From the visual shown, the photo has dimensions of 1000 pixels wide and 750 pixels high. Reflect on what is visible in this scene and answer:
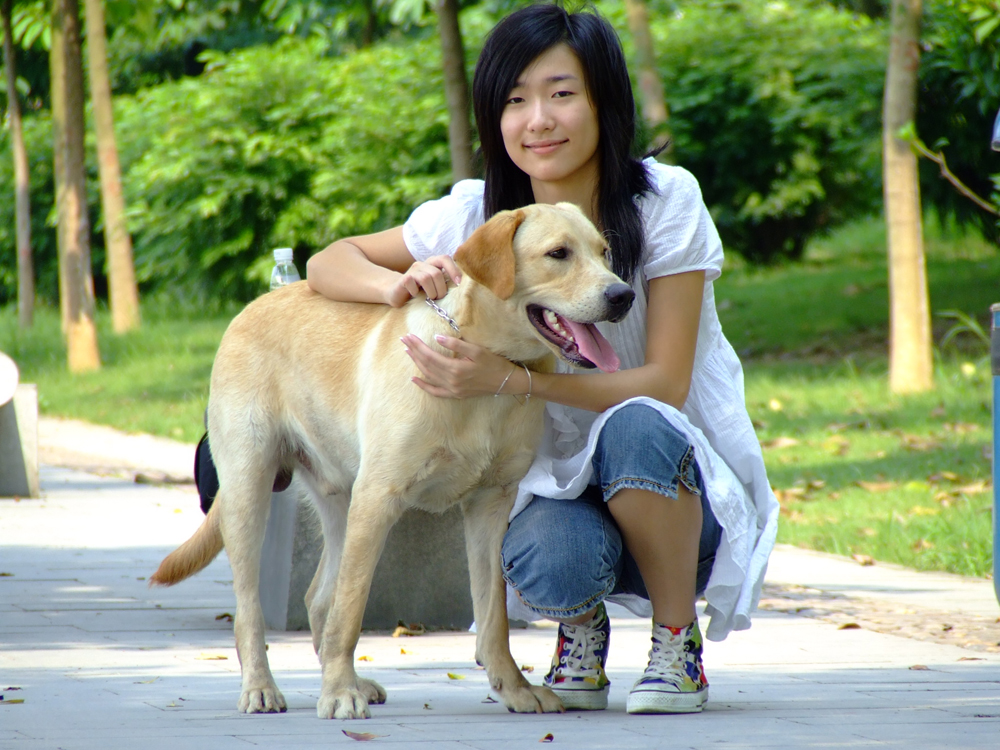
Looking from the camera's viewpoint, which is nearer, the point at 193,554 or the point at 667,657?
the point at 667,657

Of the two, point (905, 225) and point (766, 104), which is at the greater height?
point (766, 104)

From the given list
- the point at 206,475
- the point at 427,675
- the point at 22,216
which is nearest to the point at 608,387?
the point at 427,675

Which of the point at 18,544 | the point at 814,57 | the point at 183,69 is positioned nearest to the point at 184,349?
the point at 814,57

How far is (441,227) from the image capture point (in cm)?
390

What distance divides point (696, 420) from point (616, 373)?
1.19ft

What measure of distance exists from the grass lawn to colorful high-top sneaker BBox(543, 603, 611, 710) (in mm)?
2871

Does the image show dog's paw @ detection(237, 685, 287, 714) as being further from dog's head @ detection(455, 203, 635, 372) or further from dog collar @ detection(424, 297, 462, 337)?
dog's head @ detection(455, 203, 635, 372)

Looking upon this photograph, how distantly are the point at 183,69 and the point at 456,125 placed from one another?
853 inches

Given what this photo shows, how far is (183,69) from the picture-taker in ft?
98.1

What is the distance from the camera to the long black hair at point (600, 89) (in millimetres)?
3641

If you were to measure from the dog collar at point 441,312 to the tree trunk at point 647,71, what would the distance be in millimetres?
8539

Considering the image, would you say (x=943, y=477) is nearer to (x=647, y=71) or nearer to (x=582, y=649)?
(x=582, y=649)

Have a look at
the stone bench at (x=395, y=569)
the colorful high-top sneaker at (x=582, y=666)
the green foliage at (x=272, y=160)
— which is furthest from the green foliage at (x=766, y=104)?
the colorful high-top sneaker at (x=582, y=666)

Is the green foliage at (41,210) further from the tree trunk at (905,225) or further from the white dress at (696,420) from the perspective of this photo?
the white dress at (696,420)
